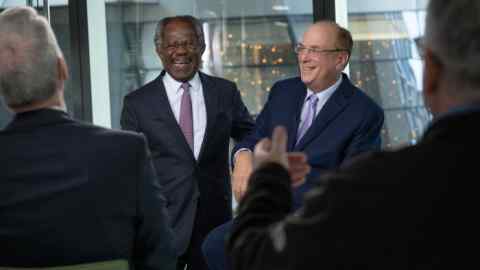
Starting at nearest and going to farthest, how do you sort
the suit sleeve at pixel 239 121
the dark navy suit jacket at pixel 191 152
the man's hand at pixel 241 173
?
the man's hand at pixel 241 173 → the dark navy suit jacket at pixel 191 152 → the suit sleeve at pixel 239 121

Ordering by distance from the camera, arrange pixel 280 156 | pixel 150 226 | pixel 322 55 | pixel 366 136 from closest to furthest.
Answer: pixel 280 156 → pixel 150 226 → pixel 366 136 → pixel 322 55

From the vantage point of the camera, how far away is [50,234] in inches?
101

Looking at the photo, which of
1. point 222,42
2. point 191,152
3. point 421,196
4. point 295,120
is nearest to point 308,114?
point 295,120

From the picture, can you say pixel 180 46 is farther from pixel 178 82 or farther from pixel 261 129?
pixel 261 129

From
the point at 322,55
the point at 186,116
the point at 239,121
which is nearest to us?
the point at 322,55

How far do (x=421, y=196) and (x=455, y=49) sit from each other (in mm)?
250

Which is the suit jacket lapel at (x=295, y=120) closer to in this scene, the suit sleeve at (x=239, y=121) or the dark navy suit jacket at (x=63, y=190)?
the suit sleeve at (x=239, y=121)

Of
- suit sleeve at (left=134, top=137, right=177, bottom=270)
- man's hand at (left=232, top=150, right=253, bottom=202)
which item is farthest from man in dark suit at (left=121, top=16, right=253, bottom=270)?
suit sleeve at (left=134, top=137, right=177, bottom=270)

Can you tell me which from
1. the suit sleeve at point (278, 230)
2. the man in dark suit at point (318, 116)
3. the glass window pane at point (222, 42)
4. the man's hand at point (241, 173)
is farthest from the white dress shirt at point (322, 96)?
the suit sleeve at point (278, 230)

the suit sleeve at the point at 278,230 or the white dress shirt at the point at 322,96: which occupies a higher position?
the white dress shirt at the point at 322,96

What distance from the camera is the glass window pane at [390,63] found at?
6375 millimetres

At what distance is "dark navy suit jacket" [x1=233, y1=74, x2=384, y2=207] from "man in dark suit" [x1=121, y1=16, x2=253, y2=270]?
51 cm

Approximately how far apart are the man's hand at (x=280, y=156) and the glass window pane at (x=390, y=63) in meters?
4.49

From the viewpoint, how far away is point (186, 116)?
525cm
